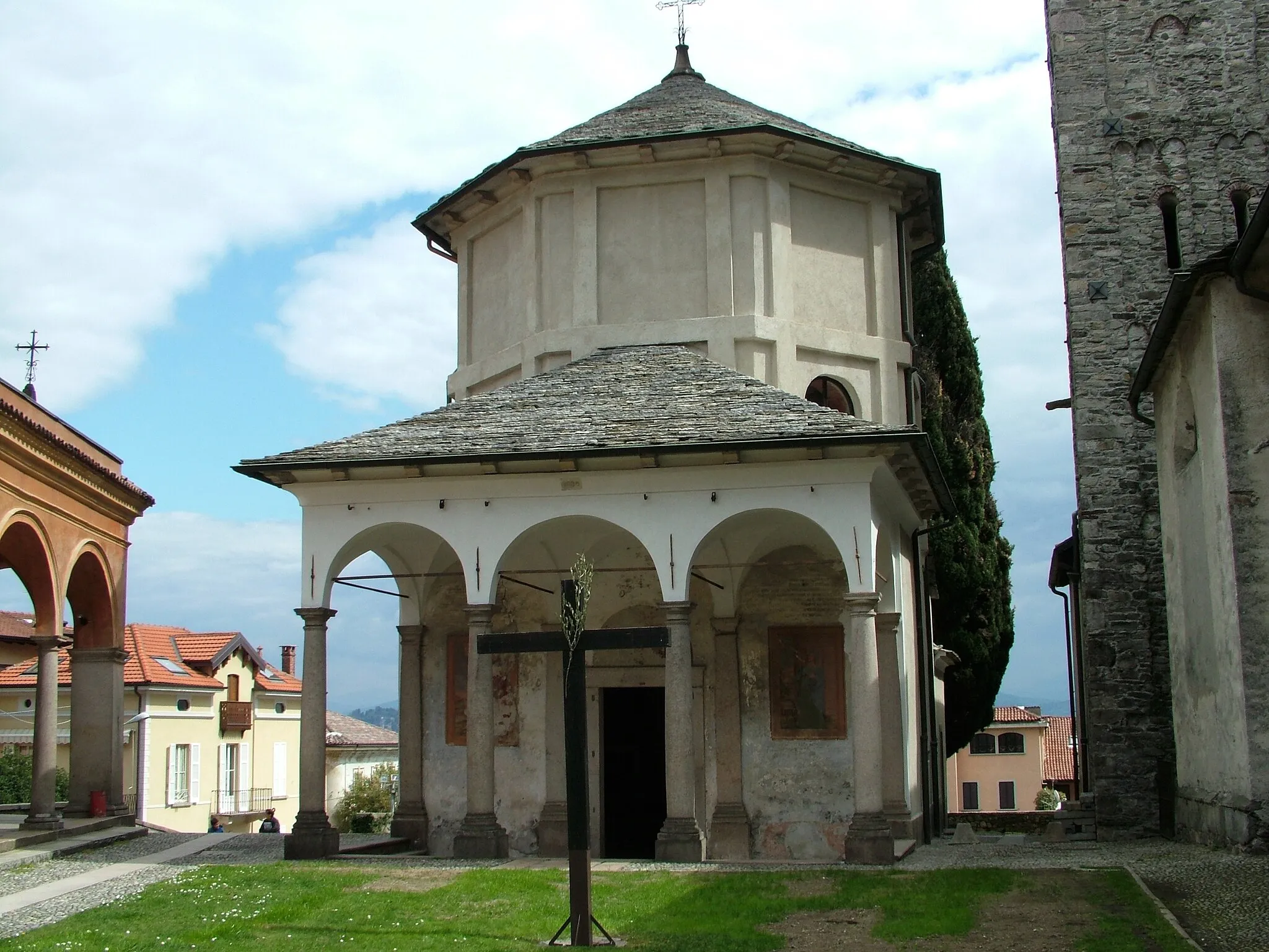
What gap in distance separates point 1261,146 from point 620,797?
12.9 m

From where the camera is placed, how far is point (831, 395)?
2053 centimetres

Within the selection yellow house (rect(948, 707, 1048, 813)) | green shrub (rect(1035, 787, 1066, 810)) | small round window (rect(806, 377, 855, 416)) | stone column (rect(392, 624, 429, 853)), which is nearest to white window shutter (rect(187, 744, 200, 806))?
stone column (rect(392, 624, 429, 853))

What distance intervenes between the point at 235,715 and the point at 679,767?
28316mm

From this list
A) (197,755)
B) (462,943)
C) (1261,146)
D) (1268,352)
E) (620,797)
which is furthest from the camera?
(197,755)

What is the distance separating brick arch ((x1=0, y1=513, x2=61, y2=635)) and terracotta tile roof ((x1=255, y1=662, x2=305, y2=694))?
24.5 m

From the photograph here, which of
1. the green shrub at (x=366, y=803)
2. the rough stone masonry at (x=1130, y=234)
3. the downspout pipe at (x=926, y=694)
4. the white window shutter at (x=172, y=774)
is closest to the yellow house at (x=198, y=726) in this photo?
the white window shutter at (x=172, y=774)

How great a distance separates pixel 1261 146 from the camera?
19.9 meters

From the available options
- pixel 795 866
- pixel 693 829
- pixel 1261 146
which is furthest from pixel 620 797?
pixel 1261 146

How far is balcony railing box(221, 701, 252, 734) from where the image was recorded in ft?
130

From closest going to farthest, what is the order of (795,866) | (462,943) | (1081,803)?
(462,943)
(795,866)
(1081,803)

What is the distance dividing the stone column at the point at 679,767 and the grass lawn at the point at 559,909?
1642 millimetres

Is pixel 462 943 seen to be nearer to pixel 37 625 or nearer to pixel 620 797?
pixel 620 797

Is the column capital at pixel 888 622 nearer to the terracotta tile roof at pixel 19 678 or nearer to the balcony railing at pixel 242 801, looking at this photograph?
the terracotta tile roof at pixel 19 678

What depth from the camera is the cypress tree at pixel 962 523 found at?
91.1ft
